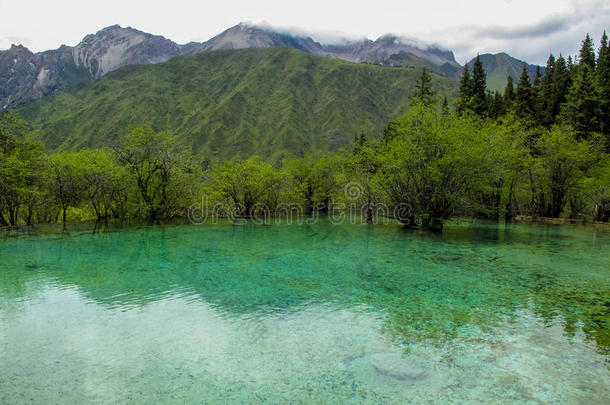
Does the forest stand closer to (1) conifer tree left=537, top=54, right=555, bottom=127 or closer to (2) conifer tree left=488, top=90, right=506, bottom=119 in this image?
(1) conifer tree left=537, top=54, right=555, bottom=127

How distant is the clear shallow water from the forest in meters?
9.98

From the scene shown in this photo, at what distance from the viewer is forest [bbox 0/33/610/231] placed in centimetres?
2927

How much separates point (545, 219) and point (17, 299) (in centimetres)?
5058

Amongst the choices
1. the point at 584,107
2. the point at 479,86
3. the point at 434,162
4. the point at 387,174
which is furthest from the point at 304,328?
the point at 479,86

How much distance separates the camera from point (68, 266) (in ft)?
61.8

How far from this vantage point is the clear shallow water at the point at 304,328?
294 inches

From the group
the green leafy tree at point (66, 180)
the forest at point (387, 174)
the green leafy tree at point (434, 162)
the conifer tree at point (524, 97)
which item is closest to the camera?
the green leafy tree at point (434, 162)

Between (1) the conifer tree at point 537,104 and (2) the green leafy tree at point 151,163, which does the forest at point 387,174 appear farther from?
(1) the conifer tree at point 537,104

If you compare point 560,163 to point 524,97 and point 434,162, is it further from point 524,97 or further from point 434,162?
point 524,97

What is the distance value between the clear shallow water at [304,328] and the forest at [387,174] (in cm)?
998

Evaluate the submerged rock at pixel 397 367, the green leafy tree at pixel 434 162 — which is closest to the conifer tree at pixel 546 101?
the green leafy tree at pixel 434 162

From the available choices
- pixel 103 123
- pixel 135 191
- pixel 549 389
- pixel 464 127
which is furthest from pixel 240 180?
pixel 103 123

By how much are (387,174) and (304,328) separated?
2265cm

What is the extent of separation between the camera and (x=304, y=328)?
10.6 m
